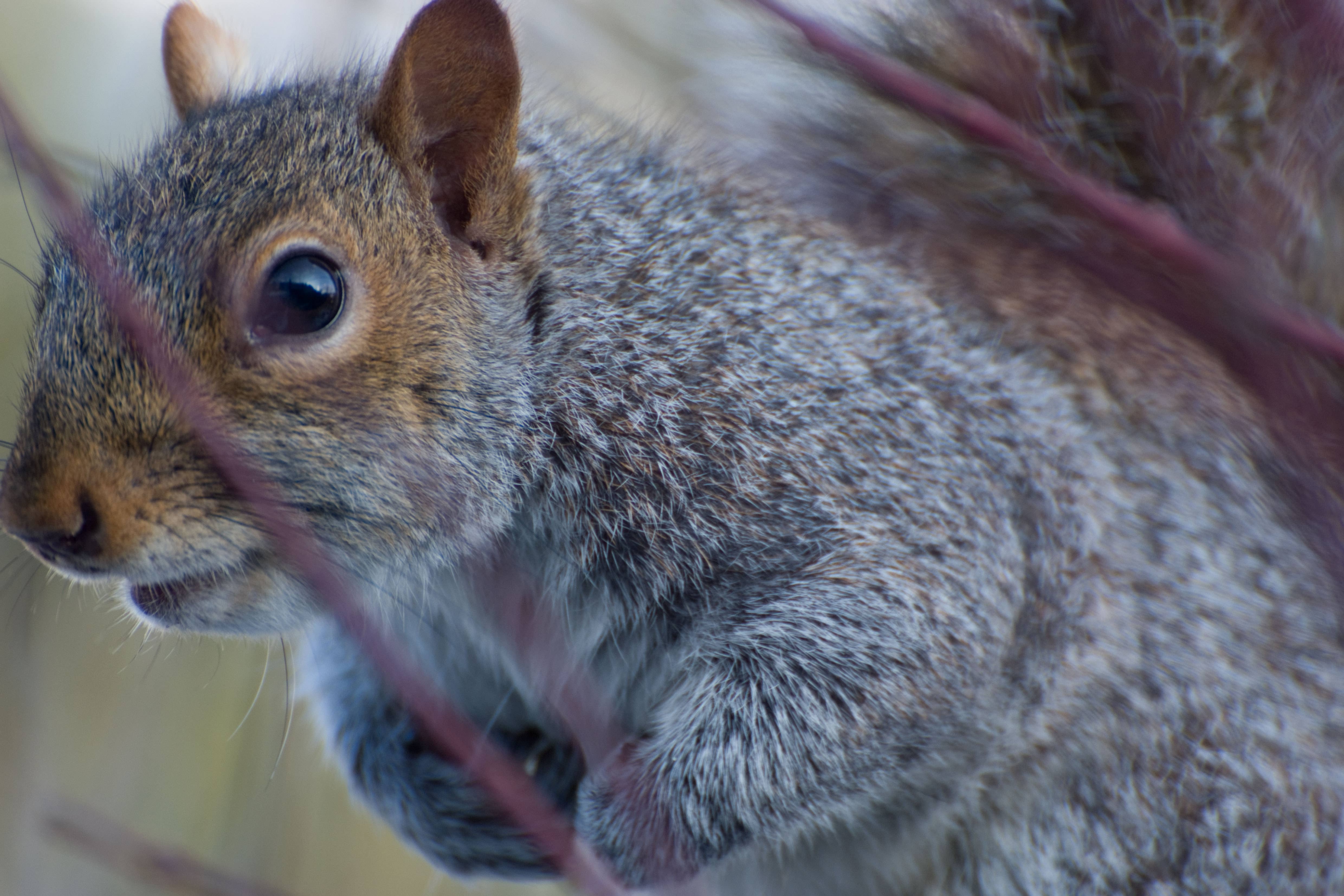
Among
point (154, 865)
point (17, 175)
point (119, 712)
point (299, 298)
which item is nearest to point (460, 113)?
point (299, 298)

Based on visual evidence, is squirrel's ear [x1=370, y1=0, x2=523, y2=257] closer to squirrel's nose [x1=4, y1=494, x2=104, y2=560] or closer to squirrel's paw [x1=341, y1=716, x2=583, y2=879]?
squirrel's nose [x1=4, y1=494, x2=104, y2=560]

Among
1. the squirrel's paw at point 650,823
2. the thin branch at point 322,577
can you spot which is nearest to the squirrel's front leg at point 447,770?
the squirrel's paw at point 650,823

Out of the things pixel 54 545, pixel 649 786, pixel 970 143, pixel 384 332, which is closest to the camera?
pixel 54 545

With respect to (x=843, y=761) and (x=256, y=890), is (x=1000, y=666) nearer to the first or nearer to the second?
(x=843, y=761)

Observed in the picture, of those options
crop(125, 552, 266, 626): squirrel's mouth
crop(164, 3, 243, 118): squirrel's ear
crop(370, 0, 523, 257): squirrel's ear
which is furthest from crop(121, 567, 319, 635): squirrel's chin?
crop(164, 3, 243, 118): squirrel's ear

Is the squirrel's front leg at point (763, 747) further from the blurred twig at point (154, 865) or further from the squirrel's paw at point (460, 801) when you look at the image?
the blurred twig at point (154, 865)

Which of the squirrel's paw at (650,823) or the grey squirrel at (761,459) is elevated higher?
the grey squirrel at (761,459)

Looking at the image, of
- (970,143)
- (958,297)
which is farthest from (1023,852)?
(970,143)
